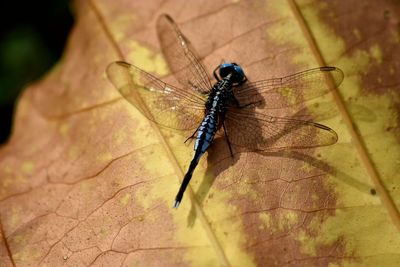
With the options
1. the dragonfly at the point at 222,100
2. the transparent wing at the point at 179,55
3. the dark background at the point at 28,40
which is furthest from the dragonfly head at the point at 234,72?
the dark background at the point at 28,40

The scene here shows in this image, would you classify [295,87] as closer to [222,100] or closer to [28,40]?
[222,100]

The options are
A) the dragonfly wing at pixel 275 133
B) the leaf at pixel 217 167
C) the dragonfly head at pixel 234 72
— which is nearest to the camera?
the leaf at pixel 217 167

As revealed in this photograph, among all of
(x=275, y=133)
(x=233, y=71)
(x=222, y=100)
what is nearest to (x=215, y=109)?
(x=222, y=100)

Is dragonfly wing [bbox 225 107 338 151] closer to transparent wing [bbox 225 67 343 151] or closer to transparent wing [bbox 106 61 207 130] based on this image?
transparent wing [bbox 225 67 343 151]

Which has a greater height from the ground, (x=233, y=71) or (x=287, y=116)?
(x=233, y=71)

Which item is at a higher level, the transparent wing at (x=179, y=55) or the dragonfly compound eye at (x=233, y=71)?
the transparent wing at (x=179, y=55)

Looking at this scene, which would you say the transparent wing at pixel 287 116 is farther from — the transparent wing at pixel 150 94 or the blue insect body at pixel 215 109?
the transparent wing at pixel 150 94

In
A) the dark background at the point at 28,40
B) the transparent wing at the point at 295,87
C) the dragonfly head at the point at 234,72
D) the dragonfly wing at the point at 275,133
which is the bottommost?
the dragonfly wing at the point at 275,133

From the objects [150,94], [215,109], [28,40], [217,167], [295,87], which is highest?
[28,40]
